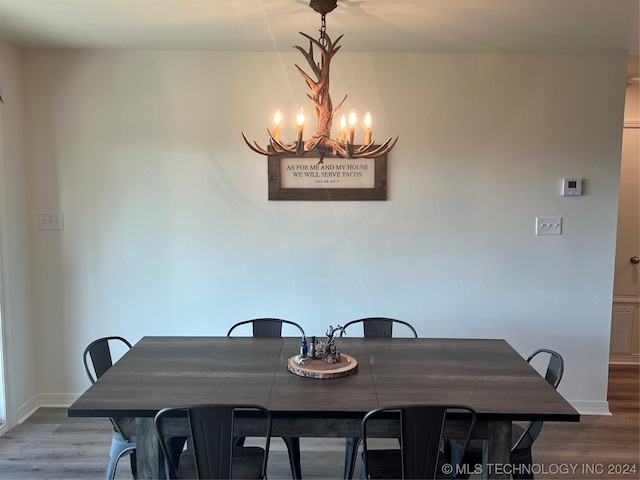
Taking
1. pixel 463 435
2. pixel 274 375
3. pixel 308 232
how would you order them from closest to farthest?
pixel 463 435
pixel 274 375
pixel 308 232

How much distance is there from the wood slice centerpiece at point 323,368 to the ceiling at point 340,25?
1.79 metres

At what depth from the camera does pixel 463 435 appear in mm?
1887

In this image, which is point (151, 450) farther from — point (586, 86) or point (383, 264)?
point (586, 86)

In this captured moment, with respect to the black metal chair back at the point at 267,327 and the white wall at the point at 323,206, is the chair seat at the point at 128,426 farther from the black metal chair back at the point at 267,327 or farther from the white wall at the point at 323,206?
the white wall at the point at 323,206

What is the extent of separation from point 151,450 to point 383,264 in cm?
197

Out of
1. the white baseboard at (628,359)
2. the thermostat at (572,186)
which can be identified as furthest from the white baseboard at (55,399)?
the white baseboard at (628,359)

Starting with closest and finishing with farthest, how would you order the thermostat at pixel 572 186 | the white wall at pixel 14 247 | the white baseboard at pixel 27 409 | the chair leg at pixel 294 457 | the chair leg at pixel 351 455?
the chair leg at pixel 351 455, the chair leg at pixel 294 457, the white wall at pixel 14 247, the white baseboard at pixel 27 409, the thermostat at pixel 572 186

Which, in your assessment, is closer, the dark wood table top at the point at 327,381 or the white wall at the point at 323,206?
the dark wood table top at the point at 327,381

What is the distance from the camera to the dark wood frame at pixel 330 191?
3330 millimetres

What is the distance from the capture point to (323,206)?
337 cm

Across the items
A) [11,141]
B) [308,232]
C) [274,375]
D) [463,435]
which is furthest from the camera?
[308,232]

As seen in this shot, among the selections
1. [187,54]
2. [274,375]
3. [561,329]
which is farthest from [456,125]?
[274,375]

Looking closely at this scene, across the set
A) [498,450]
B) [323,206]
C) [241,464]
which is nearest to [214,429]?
[241,464]

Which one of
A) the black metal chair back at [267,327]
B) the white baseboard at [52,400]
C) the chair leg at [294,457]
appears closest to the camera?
the chair leg at [294,457]
